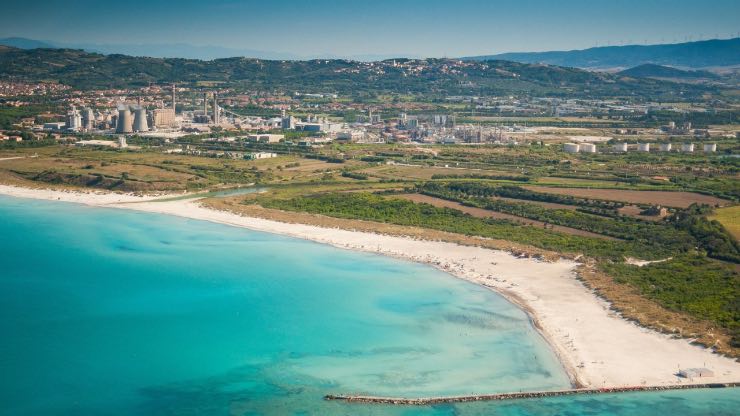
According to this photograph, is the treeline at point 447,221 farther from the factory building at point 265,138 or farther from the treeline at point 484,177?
the factory building at point 265,138

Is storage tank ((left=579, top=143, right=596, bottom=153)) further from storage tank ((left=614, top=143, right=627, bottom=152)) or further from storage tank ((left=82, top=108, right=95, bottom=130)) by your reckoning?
storage tank ((left=82, top=108, right=95, bottom=130))

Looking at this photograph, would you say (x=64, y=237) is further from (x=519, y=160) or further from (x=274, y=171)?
(x=519, y=160)

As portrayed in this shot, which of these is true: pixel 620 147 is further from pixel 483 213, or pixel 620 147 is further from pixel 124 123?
pixel 124 123

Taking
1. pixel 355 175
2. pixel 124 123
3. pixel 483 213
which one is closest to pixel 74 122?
pixel 124 123

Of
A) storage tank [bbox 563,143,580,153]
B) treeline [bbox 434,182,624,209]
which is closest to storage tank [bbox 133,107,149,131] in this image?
treeline [bbox 434,182,624,209]

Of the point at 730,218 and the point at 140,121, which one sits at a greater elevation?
the point at 140,121

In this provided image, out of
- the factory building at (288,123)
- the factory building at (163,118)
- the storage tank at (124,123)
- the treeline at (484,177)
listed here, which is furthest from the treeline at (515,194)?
the factory building at (163,118)

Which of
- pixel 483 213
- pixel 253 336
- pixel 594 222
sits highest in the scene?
pixel 594 222
